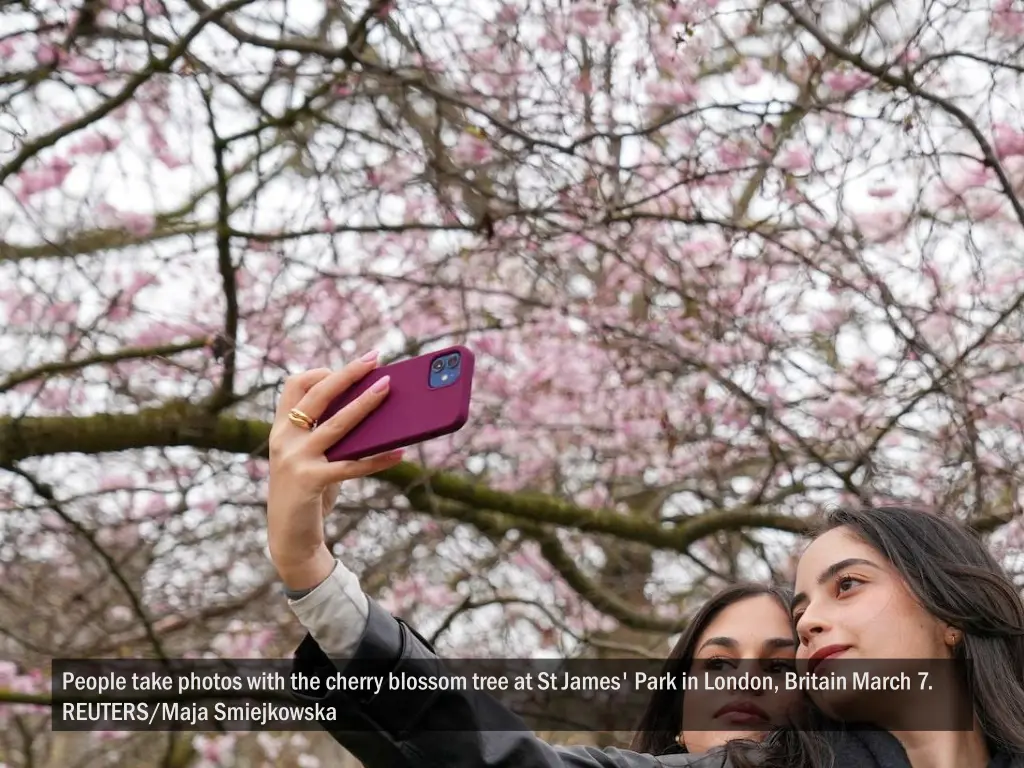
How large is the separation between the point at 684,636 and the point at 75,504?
1812 millimetres

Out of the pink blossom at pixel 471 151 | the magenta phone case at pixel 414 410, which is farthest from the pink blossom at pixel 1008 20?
the magenta phone case at pixel 414 410

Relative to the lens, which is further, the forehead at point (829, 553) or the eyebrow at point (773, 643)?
the eyebrow at point (773, 643)

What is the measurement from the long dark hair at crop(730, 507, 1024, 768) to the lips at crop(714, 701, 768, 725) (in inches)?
5.6

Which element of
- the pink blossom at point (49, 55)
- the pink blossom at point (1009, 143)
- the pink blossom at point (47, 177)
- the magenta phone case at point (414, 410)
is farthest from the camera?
the pink blossom at point (1009, 143)

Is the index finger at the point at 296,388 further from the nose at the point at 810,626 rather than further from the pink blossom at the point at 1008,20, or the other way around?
the pink blossom at the point at 1008,20

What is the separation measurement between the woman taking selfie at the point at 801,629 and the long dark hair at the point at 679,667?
28cm

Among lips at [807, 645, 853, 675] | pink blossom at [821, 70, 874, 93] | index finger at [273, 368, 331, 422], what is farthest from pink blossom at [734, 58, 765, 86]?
index finger at [273, 368, 331, 422]

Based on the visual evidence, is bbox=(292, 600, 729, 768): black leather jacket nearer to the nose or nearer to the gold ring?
the gold ring

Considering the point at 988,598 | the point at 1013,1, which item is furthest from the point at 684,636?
the point at 1013,1

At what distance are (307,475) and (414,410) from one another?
0.11 meters

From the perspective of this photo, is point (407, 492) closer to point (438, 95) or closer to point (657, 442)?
point (438, 95)

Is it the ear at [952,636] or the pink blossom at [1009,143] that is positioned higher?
the pink blossom at [1009,143]

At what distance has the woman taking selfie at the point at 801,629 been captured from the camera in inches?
40.6

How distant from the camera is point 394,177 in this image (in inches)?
119
